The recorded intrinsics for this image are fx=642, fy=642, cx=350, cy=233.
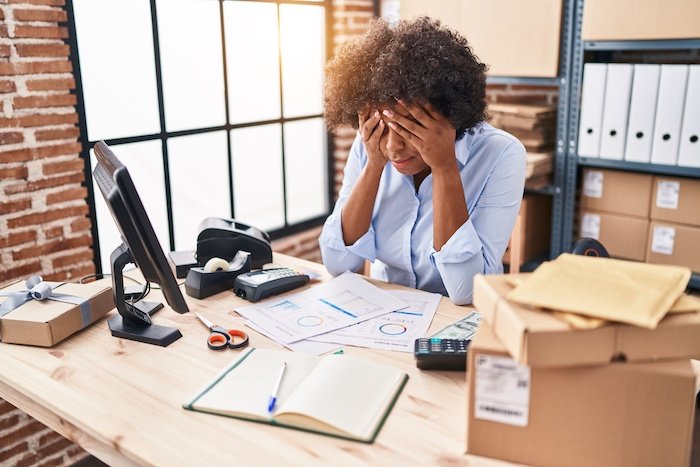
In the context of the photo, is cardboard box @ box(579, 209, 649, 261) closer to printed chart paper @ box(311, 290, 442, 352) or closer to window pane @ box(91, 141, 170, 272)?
printed chart paper @ box(311, 290, 442, 352)

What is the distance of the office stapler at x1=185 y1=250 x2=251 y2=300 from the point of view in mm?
1578

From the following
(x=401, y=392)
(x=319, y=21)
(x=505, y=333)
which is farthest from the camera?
(x=319, y=21)

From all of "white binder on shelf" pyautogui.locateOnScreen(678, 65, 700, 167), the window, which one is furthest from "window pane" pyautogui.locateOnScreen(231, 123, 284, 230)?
"white binder on shelf" pyautogui.locateOnScreen(678, 65, 700, 167)

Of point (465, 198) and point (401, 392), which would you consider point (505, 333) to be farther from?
point (465, 198)

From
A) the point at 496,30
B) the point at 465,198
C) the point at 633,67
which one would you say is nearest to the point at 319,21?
the point at 496,30

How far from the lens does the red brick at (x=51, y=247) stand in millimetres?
2002

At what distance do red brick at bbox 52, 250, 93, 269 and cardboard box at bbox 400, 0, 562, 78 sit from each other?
5.48ft

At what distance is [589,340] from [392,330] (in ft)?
1.89

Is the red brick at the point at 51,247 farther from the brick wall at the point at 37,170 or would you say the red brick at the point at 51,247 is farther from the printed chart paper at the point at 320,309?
the printed chart paper at the point at 320,309

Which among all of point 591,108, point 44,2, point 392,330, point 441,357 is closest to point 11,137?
point 44,2

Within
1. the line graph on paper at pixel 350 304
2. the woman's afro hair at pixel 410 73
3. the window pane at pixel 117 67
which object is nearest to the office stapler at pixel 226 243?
the line graph on paper at pixel 350 304

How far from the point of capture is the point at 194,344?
1.33 meters

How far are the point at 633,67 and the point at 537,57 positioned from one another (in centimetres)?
42

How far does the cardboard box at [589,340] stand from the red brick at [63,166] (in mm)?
1676
